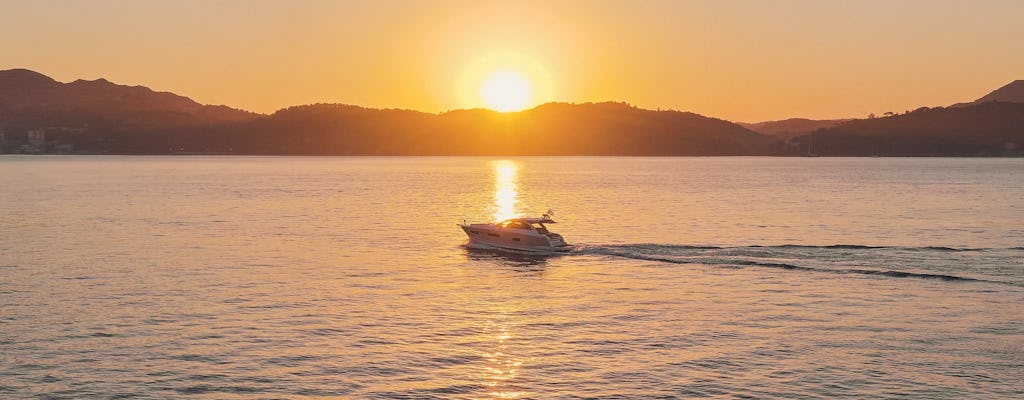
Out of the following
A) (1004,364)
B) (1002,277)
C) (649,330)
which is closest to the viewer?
(1004,364)

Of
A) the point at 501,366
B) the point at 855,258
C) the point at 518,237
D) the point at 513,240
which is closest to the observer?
the point at 501,366

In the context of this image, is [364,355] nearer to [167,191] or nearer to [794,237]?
[794,237]

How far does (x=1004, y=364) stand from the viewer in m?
36.2

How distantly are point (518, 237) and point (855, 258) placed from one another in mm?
24333

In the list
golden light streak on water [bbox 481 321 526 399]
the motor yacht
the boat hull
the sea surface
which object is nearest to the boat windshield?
the motor yacht

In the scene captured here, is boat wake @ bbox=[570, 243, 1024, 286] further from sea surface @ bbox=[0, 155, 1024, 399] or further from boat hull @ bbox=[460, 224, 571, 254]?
boat hull @ bbox=[460, 224, 571, 254]

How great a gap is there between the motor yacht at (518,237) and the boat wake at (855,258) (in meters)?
2.16

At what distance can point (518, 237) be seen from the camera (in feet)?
238

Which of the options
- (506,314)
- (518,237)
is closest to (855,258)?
(518,237)

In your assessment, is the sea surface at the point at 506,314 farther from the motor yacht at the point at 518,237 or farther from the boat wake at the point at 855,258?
the motor yacht at the point at 518,237

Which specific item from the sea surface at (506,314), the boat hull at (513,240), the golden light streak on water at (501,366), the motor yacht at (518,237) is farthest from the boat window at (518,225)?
the golden light streak on water at (501,366)

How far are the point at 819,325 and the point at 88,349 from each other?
31341 millimetres

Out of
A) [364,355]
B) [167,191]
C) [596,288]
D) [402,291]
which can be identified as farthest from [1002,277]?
[167,191]

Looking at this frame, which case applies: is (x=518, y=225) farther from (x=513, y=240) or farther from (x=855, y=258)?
(x=855, y=258)
